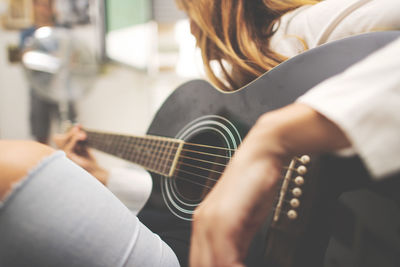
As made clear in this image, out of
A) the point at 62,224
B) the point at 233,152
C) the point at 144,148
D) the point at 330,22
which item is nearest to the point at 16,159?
the point at 62,224

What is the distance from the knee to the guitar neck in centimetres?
33

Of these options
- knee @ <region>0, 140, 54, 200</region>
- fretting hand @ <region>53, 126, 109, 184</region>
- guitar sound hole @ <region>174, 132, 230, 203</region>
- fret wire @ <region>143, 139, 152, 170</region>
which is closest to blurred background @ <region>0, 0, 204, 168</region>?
fretting hand @ <region>53, 126, 109, 184</region>

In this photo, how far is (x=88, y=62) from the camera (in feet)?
7.72

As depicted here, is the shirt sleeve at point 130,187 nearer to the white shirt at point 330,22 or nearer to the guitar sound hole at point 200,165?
the guitar sound hole at point 200,165

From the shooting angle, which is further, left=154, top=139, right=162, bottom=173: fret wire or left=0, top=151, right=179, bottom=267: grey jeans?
left=154, top=139, right=162, bottom=173: fret wire

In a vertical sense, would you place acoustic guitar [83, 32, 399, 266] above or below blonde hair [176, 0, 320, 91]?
below

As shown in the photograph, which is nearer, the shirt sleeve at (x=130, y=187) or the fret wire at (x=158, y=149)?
the fret wire at (x=158, y=149)

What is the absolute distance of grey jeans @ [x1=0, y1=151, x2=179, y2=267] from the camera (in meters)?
0.33

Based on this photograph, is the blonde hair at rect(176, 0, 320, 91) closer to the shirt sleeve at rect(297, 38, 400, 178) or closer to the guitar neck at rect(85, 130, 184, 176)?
the guitar neck at rect(85, 130, 184, 176)

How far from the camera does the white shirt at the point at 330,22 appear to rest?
0.46m

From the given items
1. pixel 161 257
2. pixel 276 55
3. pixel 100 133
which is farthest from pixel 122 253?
pixel 100 133

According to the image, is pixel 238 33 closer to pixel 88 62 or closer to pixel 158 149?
pixel 158 149

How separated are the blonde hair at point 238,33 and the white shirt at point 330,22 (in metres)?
0.04

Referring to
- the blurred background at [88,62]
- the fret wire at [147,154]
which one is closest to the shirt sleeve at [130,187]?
the fret wire at [147,154]
